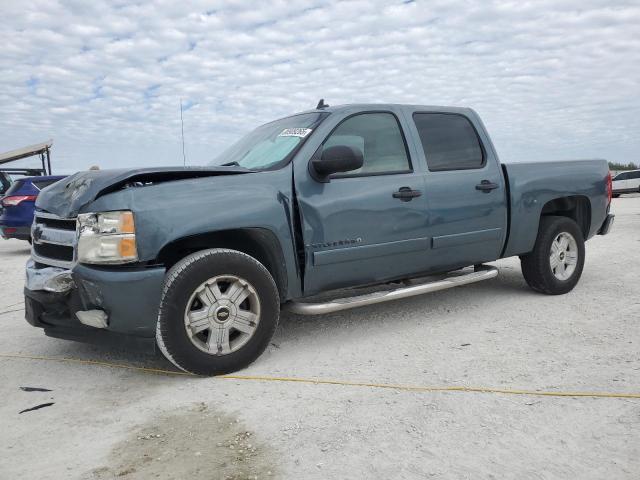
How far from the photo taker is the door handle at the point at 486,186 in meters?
4.87

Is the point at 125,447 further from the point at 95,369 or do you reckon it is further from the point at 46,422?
the point at 95,369

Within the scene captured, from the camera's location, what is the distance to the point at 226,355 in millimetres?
3525

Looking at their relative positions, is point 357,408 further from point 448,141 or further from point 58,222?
point 448,141

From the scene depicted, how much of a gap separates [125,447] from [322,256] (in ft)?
6.06

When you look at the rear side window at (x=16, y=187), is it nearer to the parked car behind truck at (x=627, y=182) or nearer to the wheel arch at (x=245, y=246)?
the wheel arch at (x=245, y=246)

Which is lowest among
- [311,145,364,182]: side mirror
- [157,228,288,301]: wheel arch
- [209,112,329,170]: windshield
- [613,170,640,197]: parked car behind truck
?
[613,170,640,197]: parked car behind truck

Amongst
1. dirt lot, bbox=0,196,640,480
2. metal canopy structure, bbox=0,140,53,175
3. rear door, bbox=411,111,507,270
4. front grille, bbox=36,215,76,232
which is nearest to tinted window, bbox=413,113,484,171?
rear door, bbox=411,111,507,270

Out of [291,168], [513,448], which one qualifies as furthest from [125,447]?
[291,168]

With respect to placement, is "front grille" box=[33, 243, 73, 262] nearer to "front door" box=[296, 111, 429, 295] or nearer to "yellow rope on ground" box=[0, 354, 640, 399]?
"yellow rope on ground" box=[0, 354, 640, 399]

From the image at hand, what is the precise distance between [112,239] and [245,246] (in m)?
0.94

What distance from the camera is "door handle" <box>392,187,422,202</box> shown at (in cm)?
431

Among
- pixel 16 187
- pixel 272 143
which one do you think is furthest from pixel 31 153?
pixel 272 143

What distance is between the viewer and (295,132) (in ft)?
14.1

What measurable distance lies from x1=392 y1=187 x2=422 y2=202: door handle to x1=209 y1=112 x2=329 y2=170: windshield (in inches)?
32.6
